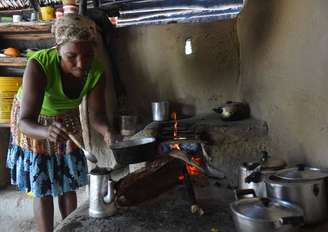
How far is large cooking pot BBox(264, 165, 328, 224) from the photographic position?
6.12ft

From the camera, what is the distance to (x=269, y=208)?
1.69 meters

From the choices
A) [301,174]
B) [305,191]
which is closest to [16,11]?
[301,174]

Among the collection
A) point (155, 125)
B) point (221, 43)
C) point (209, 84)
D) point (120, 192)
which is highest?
point (221, 43)

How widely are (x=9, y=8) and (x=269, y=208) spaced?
4135 millimetres

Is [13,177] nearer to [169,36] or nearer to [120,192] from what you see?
[120,192]

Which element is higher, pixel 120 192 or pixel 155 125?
pixel 155 125

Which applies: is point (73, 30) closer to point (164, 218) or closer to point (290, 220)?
point (164, 218)

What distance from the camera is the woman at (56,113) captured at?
2291 mm

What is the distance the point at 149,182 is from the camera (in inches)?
93.3

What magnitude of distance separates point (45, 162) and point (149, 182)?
2.42 feet

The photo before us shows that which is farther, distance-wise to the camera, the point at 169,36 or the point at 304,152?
the point at 169,36

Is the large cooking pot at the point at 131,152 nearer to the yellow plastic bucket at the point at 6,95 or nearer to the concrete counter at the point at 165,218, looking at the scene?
the concrete counter at the point at 165,218

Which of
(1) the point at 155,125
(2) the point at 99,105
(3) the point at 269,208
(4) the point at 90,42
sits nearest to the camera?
(3) the point at 269,208

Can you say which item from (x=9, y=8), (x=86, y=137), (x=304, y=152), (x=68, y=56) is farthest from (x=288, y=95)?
(x=9, y=8)
